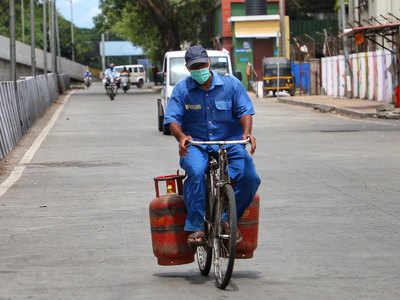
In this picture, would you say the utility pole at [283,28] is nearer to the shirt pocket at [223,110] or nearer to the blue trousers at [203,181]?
the shirt pocket at [223,110]

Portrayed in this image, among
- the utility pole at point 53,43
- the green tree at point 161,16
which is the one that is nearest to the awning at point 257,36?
the green tree at point 161,16

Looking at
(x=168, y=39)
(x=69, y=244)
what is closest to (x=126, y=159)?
(x=69, y=244)

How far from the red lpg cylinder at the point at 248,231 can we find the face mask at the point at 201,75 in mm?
897

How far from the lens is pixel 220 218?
630cm

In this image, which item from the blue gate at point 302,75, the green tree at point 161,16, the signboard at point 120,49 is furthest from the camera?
the signboard at point 120,49

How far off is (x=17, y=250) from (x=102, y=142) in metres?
12.7

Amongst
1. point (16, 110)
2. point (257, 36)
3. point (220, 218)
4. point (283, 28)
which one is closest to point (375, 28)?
point (16, 110)

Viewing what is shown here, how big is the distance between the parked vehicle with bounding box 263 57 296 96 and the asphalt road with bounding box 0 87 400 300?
29.5 metres

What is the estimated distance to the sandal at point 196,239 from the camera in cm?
650

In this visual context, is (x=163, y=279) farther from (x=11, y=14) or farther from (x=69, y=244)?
(x=11, y=14)

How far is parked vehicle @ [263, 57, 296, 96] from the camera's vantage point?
1907 inches

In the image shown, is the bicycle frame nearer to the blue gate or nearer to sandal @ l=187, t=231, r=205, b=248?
sandal @ l=187, t=231, r=205, b=248

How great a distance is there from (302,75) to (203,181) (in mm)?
44611

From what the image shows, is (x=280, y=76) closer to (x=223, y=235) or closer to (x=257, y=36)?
(x=257, y=36)
